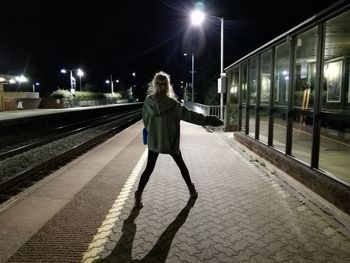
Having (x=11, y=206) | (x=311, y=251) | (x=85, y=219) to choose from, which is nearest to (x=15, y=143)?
(x=11, y=206)

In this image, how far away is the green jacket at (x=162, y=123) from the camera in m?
5.20

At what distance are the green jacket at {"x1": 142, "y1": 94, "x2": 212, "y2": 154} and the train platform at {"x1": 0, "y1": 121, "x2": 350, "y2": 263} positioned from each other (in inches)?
38.1

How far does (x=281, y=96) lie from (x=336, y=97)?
2.07 meters

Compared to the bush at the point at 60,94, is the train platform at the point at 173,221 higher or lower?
lower

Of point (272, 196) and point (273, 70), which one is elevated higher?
point (273, 70)

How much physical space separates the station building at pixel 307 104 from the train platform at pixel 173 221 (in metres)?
0.39

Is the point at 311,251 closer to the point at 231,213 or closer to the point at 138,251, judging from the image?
the point at 231,213

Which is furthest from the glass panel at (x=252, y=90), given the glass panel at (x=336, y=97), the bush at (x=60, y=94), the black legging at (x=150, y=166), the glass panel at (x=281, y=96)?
the bush at (x=60, y=94)

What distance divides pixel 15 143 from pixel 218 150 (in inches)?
372

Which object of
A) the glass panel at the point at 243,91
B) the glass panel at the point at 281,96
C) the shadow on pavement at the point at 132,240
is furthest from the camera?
the glass panel at the point at 243,91

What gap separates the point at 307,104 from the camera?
28.2ft

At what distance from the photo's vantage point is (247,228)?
15.1ft

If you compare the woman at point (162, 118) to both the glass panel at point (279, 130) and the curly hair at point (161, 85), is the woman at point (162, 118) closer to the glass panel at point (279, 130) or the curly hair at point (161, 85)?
the curly hair at point (161, 85)

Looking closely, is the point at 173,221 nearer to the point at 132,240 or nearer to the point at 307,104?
the point at 132,240
